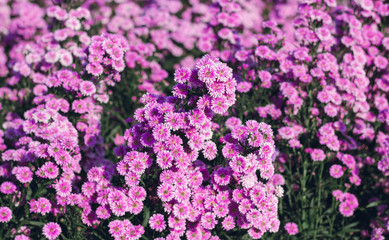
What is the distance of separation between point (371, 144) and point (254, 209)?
2.02 meters

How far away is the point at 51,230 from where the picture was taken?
3.02m

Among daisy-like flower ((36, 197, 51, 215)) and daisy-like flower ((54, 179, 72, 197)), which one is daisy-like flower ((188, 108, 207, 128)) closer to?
daisy-like flower ((54, 179, 72, 197))

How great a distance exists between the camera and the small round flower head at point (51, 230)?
2.98 metres

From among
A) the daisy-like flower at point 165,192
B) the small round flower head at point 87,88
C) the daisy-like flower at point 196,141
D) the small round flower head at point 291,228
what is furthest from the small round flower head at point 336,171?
the small round flower head at point 87,88

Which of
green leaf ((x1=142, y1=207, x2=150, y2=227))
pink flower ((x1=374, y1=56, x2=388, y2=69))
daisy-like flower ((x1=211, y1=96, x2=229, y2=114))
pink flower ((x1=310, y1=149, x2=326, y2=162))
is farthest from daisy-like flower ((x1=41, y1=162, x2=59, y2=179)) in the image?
pink flower ((x1=374, y1=56, x2=388, y2=69))

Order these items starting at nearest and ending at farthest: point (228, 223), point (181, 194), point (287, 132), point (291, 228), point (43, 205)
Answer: point (181, 194)
point (228, 223)
point (43, 205)
point (291, 228)
point (287, 132)

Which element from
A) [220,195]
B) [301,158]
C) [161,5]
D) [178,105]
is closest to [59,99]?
[178,105]

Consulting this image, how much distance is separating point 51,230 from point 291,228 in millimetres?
2014

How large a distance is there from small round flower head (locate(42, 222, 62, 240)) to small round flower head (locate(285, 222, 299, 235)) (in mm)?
1920

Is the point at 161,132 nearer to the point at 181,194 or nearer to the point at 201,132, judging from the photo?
the point at 201,132

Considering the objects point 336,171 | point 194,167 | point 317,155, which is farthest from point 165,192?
point 336,171

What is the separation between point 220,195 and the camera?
284cm

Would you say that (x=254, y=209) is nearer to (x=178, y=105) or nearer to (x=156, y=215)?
(x=156, y=215)

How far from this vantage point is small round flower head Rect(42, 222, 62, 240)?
9.78ft
